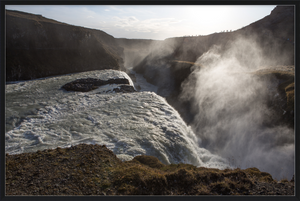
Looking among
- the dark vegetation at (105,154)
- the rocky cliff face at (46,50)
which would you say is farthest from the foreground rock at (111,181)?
the rocky cliff face at (46,50)

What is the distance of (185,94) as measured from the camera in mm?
24703

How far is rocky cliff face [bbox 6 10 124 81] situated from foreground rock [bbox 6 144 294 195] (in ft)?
89.5

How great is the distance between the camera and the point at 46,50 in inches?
1344

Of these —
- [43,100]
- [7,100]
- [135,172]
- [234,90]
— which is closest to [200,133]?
[234,90]

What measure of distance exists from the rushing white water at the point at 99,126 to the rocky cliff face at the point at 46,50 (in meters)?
13.1

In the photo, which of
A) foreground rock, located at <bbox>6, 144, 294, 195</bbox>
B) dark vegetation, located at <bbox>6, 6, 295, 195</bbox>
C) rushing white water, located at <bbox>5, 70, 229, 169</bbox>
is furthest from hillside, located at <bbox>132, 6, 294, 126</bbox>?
foreground rock, located at <bbox>6, 144, 294, 195</bbox>

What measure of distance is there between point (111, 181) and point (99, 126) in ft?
21.9

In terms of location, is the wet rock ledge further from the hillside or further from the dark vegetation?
the hillside

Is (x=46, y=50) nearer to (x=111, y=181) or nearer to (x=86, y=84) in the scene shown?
(x=86, y=84)

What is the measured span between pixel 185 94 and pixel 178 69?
822cm

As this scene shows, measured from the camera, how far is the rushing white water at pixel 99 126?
929cm

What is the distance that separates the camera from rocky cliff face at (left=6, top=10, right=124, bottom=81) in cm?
2784

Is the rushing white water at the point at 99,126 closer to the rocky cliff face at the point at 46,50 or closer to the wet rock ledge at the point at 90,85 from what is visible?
the wet rock ledge at the point at 90,85

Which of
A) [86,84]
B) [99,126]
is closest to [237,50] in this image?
[86,84]
